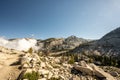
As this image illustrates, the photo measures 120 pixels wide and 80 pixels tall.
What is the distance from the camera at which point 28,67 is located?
39.2 metres

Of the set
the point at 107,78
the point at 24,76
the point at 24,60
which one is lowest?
the point at 107,78

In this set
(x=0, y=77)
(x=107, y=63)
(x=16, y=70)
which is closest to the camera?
(x=0, y=77)

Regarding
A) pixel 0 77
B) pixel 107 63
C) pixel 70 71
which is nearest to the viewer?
pixel 0 77

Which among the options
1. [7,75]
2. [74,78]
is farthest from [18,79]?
[74,78]

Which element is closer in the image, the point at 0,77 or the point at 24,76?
the point at 24,76

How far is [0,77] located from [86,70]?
21.3 m

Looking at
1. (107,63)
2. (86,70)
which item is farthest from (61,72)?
(107,63)

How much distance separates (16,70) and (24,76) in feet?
21.3

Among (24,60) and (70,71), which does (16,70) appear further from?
(70,71)

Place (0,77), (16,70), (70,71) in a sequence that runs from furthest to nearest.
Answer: (70,71), (16,70), (0,77)

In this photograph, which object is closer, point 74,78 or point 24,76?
point 24,76

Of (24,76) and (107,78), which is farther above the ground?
(24,76)

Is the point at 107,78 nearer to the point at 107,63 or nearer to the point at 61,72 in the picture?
the point at 61,72

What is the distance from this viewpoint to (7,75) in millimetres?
37031
